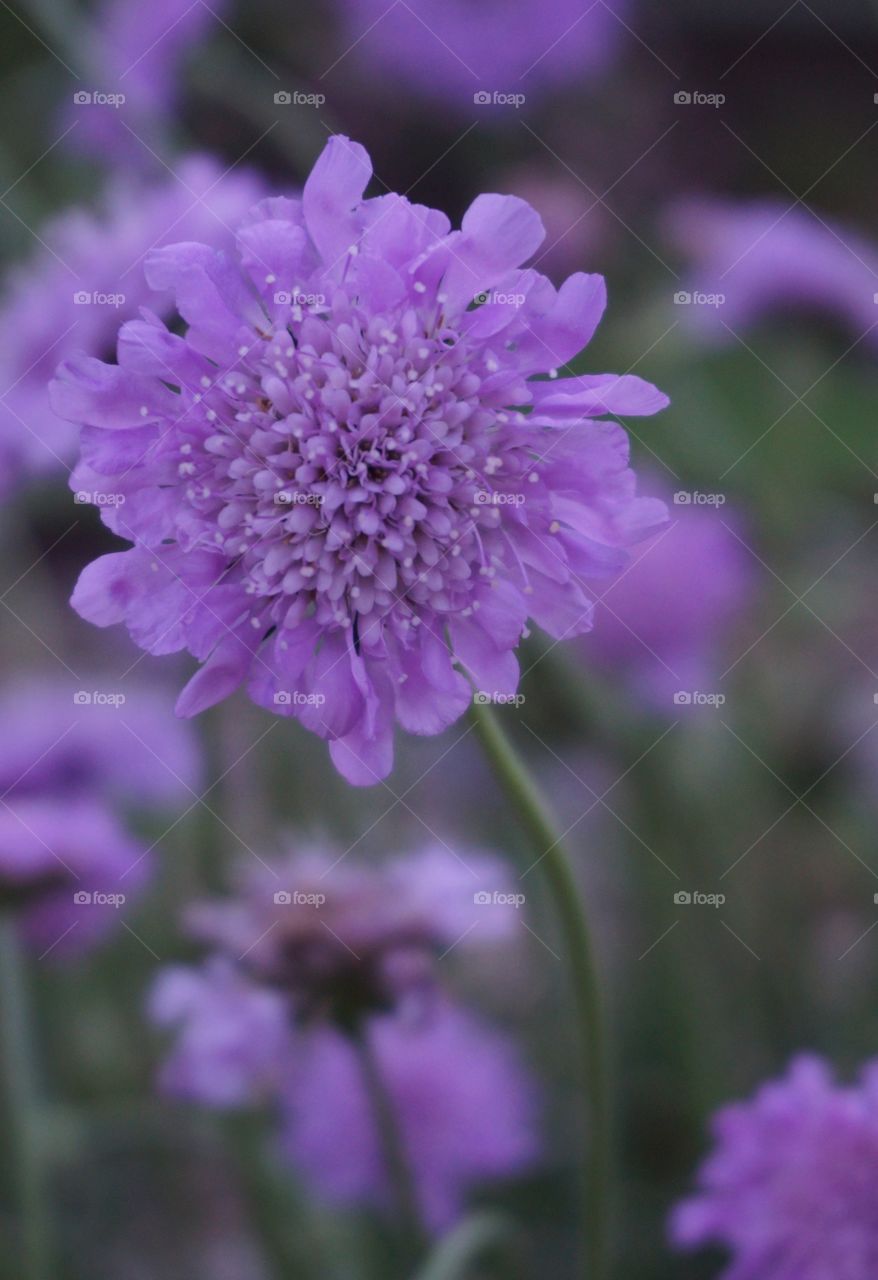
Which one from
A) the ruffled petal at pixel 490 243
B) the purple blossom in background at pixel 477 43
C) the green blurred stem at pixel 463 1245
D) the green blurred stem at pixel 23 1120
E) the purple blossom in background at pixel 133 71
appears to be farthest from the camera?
the purple blossom in background at pixel 477 43

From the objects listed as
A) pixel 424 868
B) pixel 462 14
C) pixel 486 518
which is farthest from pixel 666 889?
pixel 462 14

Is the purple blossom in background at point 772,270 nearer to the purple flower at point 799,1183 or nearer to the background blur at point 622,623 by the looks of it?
the background blur at point 622,623

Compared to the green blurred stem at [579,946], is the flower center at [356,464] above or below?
above

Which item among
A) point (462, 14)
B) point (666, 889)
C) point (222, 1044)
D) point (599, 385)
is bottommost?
point (222, 1044)

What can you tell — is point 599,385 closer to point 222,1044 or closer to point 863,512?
point 222,1044

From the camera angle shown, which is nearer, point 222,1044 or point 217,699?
point 217,699

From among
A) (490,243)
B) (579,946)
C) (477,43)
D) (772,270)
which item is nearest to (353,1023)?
(579,946)

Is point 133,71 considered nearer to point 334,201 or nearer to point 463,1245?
point 334,201

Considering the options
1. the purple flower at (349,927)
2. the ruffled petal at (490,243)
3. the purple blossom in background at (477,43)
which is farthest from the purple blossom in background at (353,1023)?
the purple blossom in background at (477,43)
